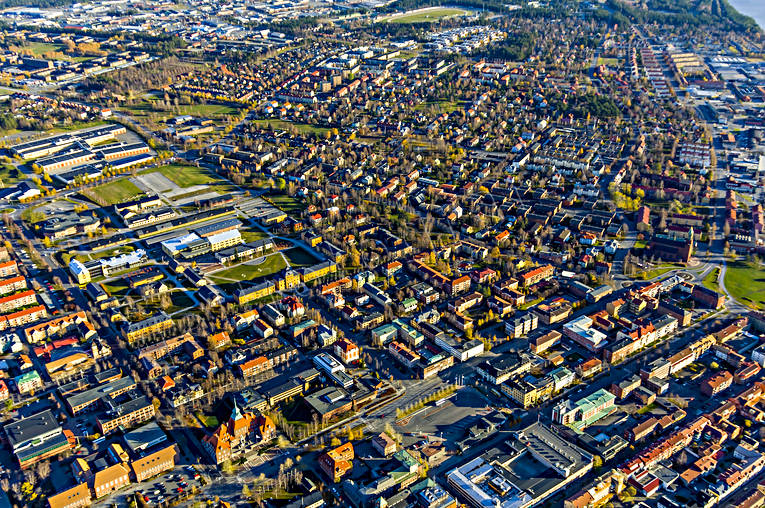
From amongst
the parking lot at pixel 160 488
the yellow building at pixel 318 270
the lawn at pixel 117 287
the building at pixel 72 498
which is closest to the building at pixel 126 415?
the parking lot at pixel 160 488

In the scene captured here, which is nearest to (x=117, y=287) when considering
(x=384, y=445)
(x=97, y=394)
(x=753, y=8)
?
(x=97, y=394)

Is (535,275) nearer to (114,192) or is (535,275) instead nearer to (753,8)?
(114,192)

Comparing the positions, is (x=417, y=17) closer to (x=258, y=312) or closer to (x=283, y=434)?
(x=258, y=312)

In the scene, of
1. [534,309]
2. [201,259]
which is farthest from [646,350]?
[201,259]

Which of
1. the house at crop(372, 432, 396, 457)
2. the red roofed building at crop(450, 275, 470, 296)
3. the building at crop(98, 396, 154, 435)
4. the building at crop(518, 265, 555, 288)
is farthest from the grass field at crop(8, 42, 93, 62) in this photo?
the house at crop(372, 432, 396, 457)

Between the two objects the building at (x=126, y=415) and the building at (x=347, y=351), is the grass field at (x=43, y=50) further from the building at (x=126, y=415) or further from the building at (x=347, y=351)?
the building at (x=347, y=351)

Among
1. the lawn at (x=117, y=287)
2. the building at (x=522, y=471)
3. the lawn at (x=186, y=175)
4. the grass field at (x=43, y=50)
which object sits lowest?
the building at (x=522, y=471)
